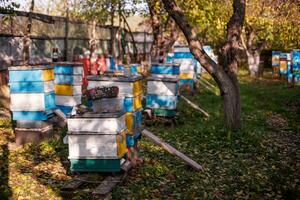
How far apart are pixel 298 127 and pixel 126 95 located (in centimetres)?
684

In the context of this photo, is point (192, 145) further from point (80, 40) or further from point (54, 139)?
point (80, 40)

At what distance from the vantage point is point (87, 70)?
1784cm

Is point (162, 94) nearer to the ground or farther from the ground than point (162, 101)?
farther from the ground

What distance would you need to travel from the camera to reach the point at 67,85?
10602 millimetres

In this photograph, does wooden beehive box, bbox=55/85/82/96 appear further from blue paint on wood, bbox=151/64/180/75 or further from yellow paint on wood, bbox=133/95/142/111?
blue paint on wood, bbox=151/64/180/75

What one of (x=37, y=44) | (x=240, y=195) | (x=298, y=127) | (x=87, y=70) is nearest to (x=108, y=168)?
(x=240, y=195)

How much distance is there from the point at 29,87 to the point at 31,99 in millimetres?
295

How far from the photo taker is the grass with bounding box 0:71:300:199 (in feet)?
23.3

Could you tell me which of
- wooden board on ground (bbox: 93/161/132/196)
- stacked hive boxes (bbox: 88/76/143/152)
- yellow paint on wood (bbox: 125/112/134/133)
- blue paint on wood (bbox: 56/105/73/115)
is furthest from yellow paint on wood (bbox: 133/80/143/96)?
blue paint on wood (bbox: 56/105/73/115)

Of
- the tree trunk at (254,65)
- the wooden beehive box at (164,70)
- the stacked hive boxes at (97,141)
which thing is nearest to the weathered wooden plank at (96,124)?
the stacked hive boxes at (97,141)

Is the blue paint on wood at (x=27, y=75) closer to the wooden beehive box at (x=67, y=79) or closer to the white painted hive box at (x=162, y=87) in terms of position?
the wooden beehive box at (x=67, y=79)

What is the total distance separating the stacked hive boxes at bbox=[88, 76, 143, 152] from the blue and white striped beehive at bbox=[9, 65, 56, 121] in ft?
4.68

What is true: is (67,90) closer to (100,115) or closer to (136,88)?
(136,88)

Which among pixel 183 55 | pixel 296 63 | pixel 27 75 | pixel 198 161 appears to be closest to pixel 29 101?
pixel 27 75
